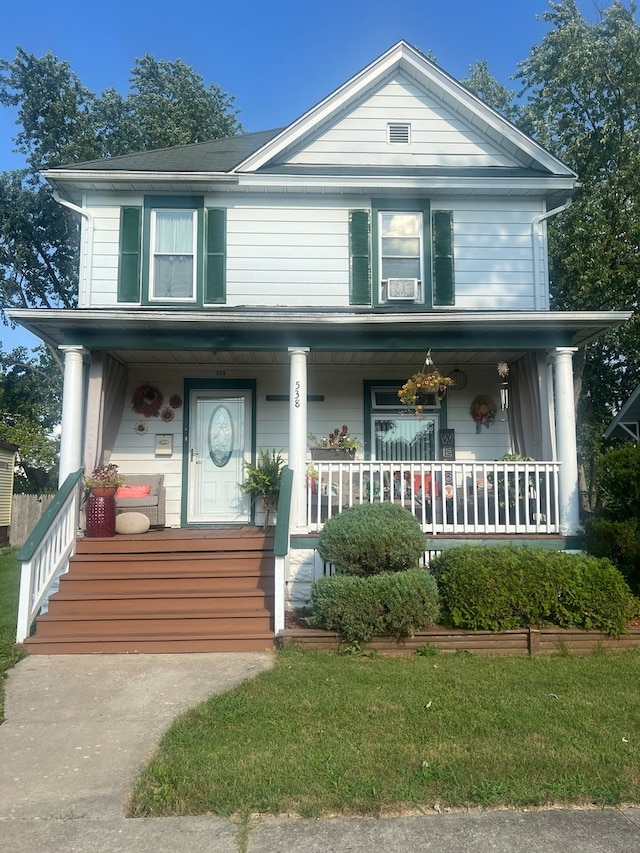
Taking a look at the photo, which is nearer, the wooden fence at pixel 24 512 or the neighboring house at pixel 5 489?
the neighboring house at pixel 5 489

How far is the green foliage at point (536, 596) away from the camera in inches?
247

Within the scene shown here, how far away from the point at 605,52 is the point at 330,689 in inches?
671

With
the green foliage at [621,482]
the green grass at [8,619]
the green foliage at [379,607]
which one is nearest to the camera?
the green grass at [8,619]

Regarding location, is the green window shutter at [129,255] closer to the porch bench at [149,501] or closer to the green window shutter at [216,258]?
the green window shutter at [216,258]

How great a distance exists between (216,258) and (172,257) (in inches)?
27.3

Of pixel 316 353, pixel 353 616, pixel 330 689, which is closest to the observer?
pixel 330 689

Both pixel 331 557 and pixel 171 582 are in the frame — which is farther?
pixel 171 582

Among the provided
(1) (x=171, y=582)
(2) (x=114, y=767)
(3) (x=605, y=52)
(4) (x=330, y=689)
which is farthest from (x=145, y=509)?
(3) (x=605, y=52)

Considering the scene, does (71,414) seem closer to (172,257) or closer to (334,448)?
(172,257)

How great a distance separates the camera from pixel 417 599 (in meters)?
6.09

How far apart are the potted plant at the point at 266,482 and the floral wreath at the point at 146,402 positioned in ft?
5.79

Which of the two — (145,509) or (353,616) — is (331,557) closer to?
(353,616)

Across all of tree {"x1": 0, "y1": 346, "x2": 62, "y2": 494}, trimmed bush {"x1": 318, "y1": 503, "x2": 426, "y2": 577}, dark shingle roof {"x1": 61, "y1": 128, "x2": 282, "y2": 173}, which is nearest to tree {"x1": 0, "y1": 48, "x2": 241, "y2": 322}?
tree {"x1": 0, "y1": 346, "x2": 62, "y2": 494}

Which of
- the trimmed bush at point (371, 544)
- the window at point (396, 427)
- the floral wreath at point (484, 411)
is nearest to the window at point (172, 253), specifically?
the window at point (396, 427)
